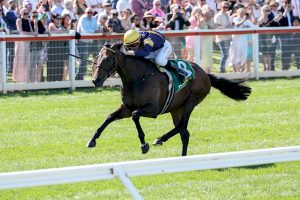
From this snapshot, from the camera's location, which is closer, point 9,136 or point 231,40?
point 9,136

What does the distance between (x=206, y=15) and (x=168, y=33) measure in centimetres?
162

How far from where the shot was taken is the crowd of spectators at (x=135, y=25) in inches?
698

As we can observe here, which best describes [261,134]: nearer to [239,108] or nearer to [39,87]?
[239,108]

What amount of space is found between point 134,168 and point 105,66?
4.61 m

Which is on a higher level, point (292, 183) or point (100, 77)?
point (100, 77)

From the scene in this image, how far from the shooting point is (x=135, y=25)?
1880 centimetres

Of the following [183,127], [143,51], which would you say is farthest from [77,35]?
[183,127]

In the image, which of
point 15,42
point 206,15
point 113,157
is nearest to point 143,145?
point 113,157

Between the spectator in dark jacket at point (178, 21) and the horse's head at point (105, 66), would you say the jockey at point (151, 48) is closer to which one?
the horse's head at point (105, 66)

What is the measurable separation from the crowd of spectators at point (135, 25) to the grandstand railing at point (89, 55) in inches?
1.3

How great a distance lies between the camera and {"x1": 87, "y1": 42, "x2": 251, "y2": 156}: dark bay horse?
10.9m

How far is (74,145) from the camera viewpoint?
12133 millimetres

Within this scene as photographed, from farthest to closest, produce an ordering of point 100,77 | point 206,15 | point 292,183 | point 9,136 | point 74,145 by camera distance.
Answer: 1. point 206,15
2. point 9,136
3. point 74,145
4. point 100,77
5. point 292,183

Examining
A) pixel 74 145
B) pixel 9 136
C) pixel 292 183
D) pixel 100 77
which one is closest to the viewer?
pixel 292 183
